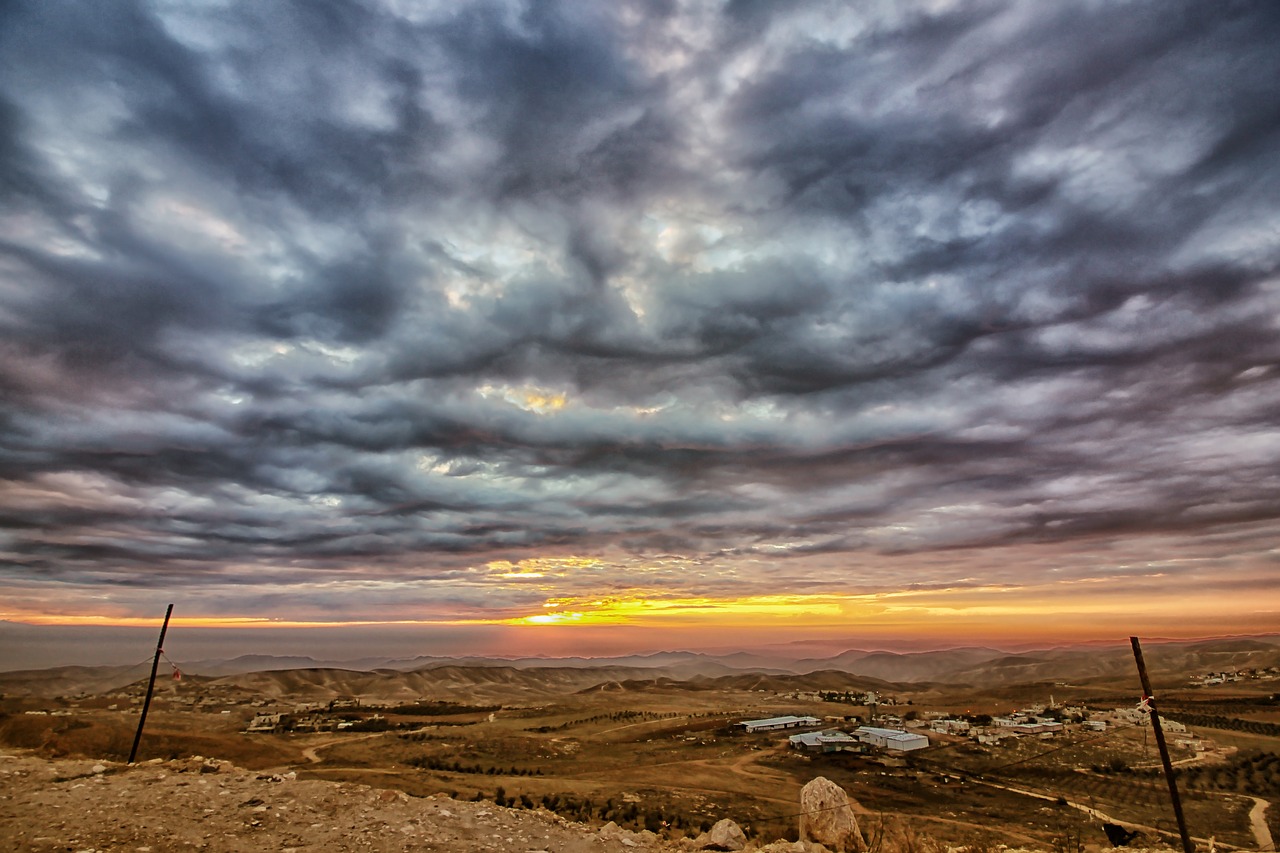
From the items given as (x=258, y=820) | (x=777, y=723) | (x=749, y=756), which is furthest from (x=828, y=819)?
(x=777, y=723)

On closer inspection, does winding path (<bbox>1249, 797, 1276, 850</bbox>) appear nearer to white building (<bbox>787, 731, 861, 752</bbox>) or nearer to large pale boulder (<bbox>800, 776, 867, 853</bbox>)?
large pale boulder (<bbox>800, 776, 867, 853</bbox>)

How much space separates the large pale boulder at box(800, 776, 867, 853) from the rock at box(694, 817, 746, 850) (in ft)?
11.8

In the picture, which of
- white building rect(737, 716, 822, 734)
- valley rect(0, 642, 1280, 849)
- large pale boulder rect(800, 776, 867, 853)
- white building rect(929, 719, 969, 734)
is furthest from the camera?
white building rect(737, 716, 822, 734)

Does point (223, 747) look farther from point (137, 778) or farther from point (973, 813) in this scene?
point (973, 813)

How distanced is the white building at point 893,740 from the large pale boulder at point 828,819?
5330 cm

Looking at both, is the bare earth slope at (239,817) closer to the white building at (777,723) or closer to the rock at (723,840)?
the rock at (723,840)

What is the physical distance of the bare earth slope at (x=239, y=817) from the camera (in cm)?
1558

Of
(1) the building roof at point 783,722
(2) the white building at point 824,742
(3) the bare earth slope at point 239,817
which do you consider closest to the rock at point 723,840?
(3) the bare earth slope at point 239,817

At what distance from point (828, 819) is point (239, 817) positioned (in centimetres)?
2111

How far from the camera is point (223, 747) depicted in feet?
132

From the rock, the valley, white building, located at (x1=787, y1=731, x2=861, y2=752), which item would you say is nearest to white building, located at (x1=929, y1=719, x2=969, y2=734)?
the valley

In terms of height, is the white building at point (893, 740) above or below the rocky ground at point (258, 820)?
below

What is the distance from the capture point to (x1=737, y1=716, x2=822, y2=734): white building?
88625 mm

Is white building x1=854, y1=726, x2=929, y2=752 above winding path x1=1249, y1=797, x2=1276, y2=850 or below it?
below
